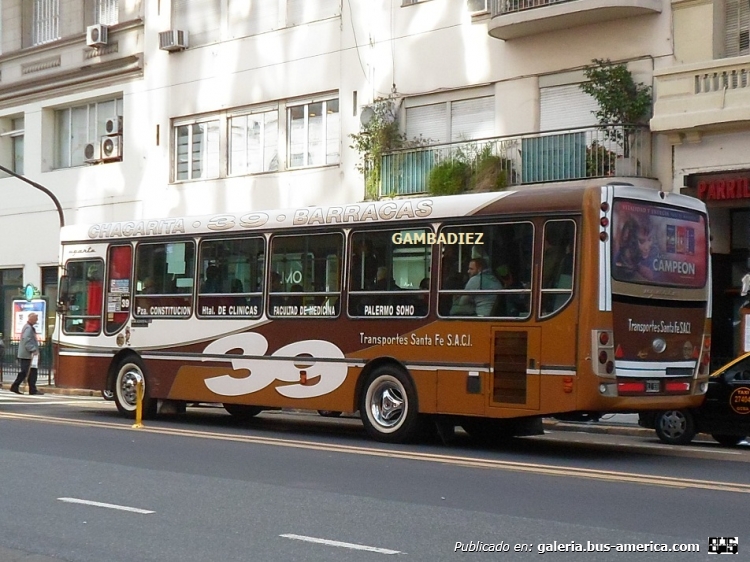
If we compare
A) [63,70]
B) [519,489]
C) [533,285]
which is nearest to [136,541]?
[519,489]

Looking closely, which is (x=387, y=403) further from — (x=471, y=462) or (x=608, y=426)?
(x=608, y=426)

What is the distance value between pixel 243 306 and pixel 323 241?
1.73 meters

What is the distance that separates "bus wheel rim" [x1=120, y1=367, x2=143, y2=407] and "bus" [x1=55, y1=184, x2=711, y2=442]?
0.09 feet

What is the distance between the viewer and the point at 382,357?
49.8ft

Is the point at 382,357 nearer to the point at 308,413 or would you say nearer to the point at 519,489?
the point at 519,489

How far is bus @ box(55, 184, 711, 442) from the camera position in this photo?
1341cm

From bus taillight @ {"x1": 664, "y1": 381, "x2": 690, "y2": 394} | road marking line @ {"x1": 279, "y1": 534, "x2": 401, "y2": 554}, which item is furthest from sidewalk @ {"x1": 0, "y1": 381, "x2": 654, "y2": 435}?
road marking line @ {"x1": 279, "y1": 534, "x2": 401, "y2": 554}

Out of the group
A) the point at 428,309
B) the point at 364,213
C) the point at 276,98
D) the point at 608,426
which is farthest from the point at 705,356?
the point at 276,98

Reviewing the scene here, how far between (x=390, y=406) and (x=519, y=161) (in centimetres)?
973

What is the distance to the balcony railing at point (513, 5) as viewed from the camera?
22828 millimetres

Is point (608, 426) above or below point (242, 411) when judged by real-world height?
below

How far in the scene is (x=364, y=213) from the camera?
15.6 m

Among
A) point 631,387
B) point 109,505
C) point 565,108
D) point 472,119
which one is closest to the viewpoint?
point 109,505

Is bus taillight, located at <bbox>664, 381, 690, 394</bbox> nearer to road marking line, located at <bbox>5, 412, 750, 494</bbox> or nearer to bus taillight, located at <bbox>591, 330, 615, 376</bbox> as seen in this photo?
bus taillight, located at <bbox>591, 330, 615, 376</bbox>
